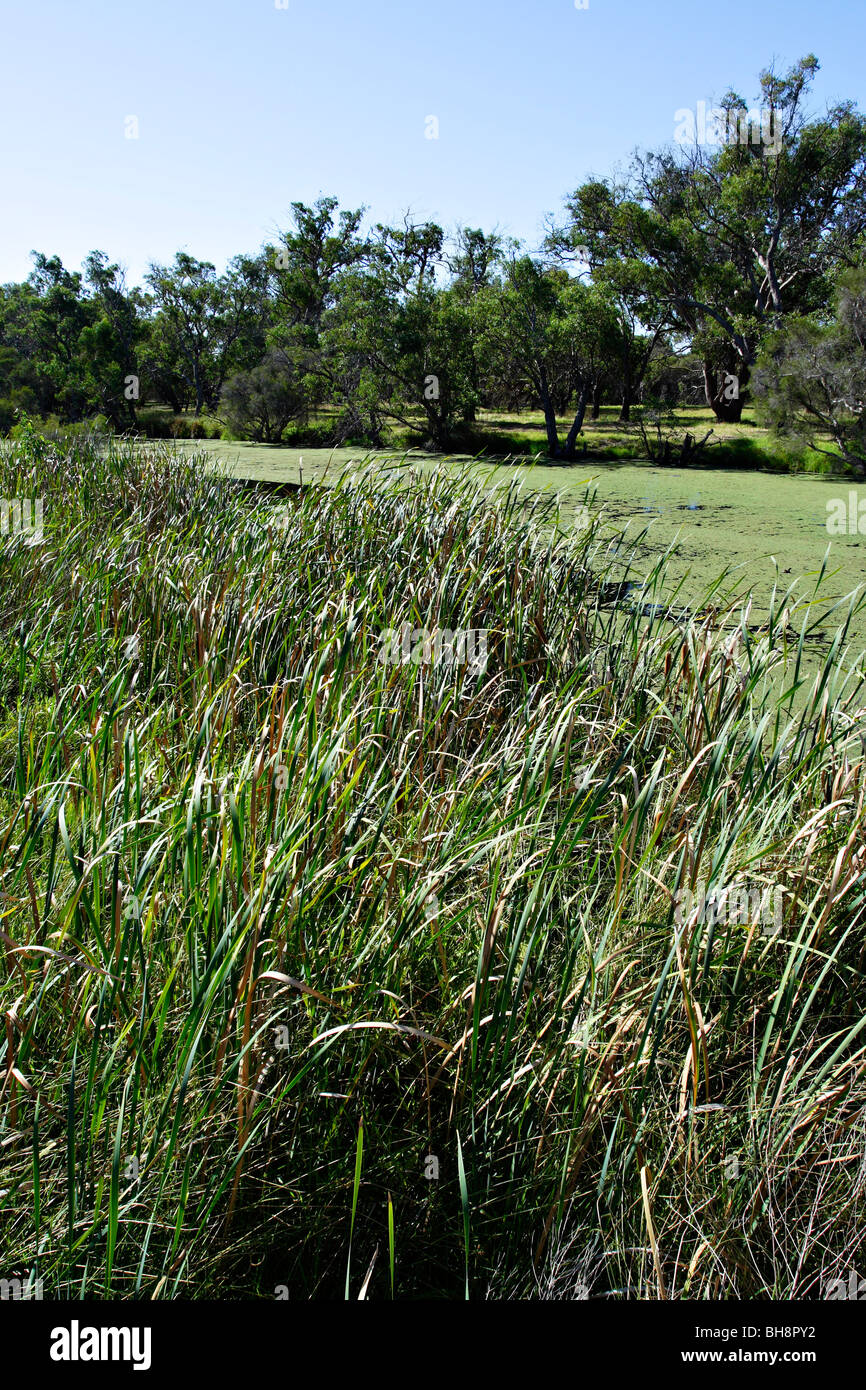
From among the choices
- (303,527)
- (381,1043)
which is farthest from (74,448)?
(381,1043)

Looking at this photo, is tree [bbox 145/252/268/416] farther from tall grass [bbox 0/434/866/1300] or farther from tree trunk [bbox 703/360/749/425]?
tall grass [bbox 0/434/866/1300]

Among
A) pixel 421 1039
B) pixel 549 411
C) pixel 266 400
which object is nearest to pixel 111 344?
pixel 266 400

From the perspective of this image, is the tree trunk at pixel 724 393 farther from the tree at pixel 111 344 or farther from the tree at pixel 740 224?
the tree at pixel 111 344

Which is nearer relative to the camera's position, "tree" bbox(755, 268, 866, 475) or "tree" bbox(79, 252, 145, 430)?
"tree" bbox(755, 268, 866, 475)

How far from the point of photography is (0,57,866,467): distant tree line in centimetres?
1220

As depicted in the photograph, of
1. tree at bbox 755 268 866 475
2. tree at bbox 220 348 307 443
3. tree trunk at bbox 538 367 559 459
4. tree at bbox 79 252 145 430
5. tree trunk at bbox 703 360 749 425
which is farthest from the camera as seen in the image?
tree at bbox 79 252 145 430

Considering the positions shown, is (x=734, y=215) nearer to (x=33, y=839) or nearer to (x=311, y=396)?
(x=311, y=396)

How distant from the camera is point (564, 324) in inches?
475

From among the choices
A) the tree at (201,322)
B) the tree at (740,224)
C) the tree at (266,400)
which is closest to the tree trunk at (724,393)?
the tree at (740,224)

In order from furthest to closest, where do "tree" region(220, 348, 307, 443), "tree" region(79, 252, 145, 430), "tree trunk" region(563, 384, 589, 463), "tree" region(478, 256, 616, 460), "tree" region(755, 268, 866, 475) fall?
"tree" region(79, 252, 145, 430) < "tree" region(220, 348, 307, 443) < "tree trunk" region(563, 384, 589, 463) < "tree" region(478, 256, 616, 460) < "tree" region(755, 268, 866, 475)

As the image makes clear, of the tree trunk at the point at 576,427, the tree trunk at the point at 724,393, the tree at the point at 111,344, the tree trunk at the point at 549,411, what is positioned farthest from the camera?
the tree at the point at 111,344

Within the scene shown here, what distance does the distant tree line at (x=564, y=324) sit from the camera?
12.2m

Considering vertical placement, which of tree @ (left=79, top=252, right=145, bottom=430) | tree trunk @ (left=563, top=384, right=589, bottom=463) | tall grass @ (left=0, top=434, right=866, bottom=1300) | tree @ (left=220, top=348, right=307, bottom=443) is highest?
tree @ (left=79, top=252, right=145, bottom=430)

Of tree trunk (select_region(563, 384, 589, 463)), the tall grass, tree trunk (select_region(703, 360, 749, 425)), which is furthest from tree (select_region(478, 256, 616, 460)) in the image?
the tall grass
